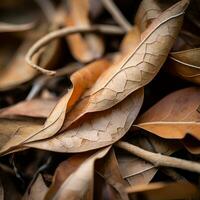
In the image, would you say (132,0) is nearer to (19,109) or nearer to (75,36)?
(75,36)

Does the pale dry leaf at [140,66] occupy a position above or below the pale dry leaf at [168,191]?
above

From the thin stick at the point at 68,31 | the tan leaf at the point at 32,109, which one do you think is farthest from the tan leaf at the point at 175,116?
the thin stick at the point at 68,31

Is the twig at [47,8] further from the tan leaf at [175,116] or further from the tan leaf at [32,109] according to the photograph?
the tan leaf at [175,116]

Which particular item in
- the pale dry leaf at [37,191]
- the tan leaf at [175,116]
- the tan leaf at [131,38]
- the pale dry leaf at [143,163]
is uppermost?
the tan leaf at [131,38]

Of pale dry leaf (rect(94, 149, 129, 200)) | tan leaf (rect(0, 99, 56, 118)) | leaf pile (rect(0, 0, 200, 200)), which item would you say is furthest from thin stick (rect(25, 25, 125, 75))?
pale dry leaf (rect(94, 149, 129, 200))

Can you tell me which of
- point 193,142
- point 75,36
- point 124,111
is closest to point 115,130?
point 124,111

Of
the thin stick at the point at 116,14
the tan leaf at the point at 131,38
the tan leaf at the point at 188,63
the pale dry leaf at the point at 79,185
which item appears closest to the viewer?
the pale dry leaf at the point at 79,185

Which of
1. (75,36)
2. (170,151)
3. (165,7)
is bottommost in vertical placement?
(170,151)
